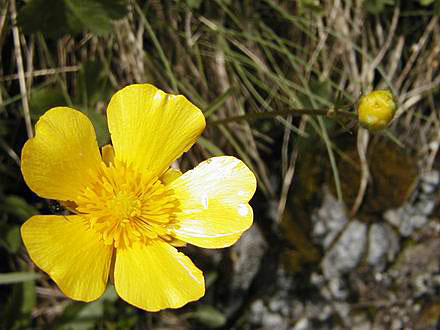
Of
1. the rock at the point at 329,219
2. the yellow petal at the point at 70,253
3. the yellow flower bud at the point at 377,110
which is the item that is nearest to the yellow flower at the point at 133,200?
the yellow petal at the point at 70,253

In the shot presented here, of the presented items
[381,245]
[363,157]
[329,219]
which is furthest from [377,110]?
[381,245]

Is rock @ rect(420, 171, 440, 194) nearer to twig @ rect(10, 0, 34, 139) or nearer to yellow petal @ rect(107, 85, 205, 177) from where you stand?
yellow petal @ rect(107, 85, 205, 177)

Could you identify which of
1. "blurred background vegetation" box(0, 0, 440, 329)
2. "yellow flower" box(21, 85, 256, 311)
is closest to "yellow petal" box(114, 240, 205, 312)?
"yellow flower" box(21, 85, 256, 311)

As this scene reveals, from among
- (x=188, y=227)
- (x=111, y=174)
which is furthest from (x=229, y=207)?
(x=111, y=174)

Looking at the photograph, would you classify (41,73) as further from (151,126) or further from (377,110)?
(377,110)

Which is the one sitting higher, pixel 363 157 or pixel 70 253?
pixel 70 253

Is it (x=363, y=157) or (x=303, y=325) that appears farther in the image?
(x=303, y=325)

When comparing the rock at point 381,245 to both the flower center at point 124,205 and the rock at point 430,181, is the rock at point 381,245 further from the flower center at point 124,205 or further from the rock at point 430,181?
the flower center at point 124,205
